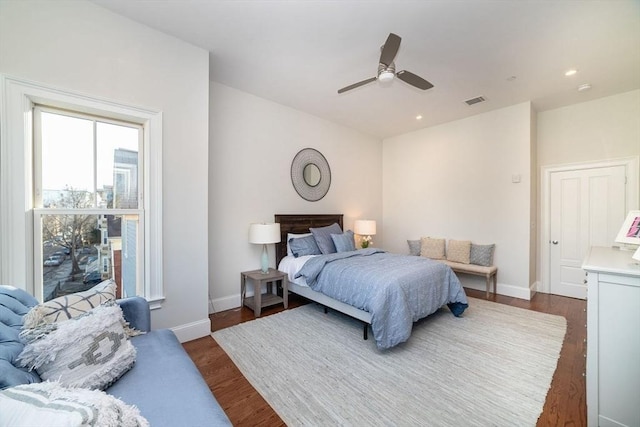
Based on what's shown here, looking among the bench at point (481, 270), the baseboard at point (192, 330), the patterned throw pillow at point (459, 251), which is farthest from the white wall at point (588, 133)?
the baseboard at point (192, 330)

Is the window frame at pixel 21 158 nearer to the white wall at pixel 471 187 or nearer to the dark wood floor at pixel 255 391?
the dark wood floor at pixel 255 391

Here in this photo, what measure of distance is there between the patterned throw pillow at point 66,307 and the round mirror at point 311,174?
316cm

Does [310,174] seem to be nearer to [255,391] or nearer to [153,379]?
[255,391]

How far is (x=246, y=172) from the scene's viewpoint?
3.66 meters

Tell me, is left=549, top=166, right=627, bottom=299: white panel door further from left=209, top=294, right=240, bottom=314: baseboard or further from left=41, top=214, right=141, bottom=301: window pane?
left=41, top=214, right=141, bottom=301: window pane

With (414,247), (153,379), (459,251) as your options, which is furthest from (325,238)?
(153,379)

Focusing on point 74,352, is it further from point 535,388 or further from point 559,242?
point 559,242

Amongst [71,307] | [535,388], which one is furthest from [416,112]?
[71,307]

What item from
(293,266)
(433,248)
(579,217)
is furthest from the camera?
(433,248)

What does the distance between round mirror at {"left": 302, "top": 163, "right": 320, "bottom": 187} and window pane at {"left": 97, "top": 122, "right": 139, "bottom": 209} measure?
2433 millimetres

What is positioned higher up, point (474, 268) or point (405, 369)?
point (474, 268)

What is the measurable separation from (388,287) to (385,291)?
0.18 feet

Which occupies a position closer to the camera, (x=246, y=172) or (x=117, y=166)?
(x=117, y=166)

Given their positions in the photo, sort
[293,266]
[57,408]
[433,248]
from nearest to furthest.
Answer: [57,408] → [293,266] → [433,248]
